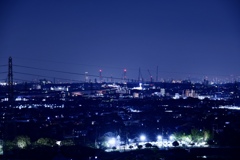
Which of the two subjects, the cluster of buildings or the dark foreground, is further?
the cluster of buildings

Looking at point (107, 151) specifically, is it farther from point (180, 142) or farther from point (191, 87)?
point (191, 87)

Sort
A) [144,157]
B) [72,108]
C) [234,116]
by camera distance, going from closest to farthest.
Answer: [144,157] → [234,116] → [72,108]

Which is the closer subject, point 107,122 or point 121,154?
point 121,154

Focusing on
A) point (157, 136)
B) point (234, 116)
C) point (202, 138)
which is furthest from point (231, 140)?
point (234, 116)

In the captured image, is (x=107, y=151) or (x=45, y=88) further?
(x=45, y=88)

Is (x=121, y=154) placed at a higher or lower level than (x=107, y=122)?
lower

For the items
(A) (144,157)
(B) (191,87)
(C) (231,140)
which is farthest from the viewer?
(B) (191,87)

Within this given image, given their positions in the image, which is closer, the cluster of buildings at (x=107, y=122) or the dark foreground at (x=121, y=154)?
the dark foreground at (x=121, y=154)
